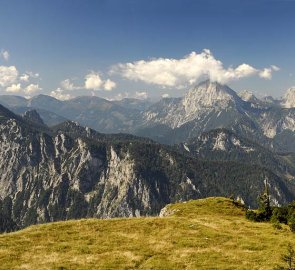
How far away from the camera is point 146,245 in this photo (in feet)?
166

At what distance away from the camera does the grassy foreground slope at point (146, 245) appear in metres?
42.7

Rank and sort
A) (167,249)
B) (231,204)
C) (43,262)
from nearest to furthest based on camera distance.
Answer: (43,262)
(167,249)
(231,204)

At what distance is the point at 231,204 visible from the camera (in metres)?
97.9

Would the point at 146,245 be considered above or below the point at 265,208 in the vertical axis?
below

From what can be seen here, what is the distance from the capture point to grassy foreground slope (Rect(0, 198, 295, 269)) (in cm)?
4272

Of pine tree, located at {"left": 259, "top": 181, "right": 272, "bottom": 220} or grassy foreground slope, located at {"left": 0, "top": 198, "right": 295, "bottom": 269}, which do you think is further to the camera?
pine tree, located at {"left": 259, "top": 181, "right": 272, "bottom": 220}

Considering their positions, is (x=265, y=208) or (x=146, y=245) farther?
(x=265, y=208)

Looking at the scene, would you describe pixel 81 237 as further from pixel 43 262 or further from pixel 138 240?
pixel 43 262

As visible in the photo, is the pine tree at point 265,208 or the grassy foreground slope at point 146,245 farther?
the pine tree at point 265,208

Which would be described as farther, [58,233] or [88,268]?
[58,233]

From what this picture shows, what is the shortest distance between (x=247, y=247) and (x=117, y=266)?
17.5 m

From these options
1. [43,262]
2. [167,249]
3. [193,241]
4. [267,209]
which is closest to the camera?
[43,262]

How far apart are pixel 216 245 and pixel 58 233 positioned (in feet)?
74.5

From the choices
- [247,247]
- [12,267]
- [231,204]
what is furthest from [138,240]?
[231,204]
